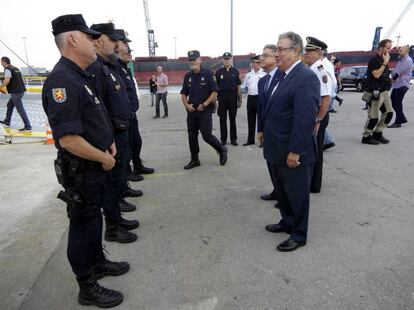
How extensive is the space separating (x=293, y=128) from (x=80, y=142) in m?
1.70

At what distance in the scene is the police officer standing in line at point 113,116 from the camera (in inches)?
129

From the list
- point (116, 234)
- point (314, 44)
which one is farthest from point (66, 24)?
point (314, 44)

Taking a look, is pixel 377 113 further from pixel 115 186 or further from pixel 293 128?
pixel 115 186

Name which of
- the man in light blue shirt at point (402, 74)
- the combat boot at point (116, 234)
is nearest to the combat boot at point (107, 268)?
the combat boot at point (116, 234)

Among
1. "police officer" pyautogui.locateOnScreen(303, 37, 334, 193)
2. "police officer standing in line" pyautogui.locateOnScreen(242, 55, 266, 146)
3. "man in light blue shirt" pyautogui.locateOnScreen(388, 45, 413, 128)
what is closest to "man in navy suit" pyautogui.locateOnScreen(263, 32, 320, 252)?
"police officer" pyautogui.locateOnScreen(303, 37, 334, 193)

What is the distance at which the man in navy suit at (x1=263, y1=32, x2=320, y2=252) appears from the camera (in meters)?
2.77

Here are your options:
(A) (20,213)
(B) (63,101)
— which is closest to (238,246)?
(B) (63,101)

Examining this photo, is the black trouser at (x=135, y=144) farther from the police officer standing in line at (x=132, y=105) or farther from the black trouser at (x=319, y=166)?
the black trouser at (x=319, y=166)

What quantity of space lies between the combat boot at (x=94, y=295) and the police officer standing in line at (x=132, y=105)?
2.28 m

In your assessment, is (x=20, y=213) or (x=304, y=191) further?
(x=20, y=213)

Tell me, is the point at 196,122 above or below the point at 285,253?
above

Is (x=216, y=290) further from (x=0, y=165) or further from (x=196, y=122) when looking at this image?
(x=0, y=165)

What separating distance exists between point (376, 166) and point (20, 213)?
5.40 metres

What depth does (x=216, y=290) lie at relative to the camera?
2.59 metres
